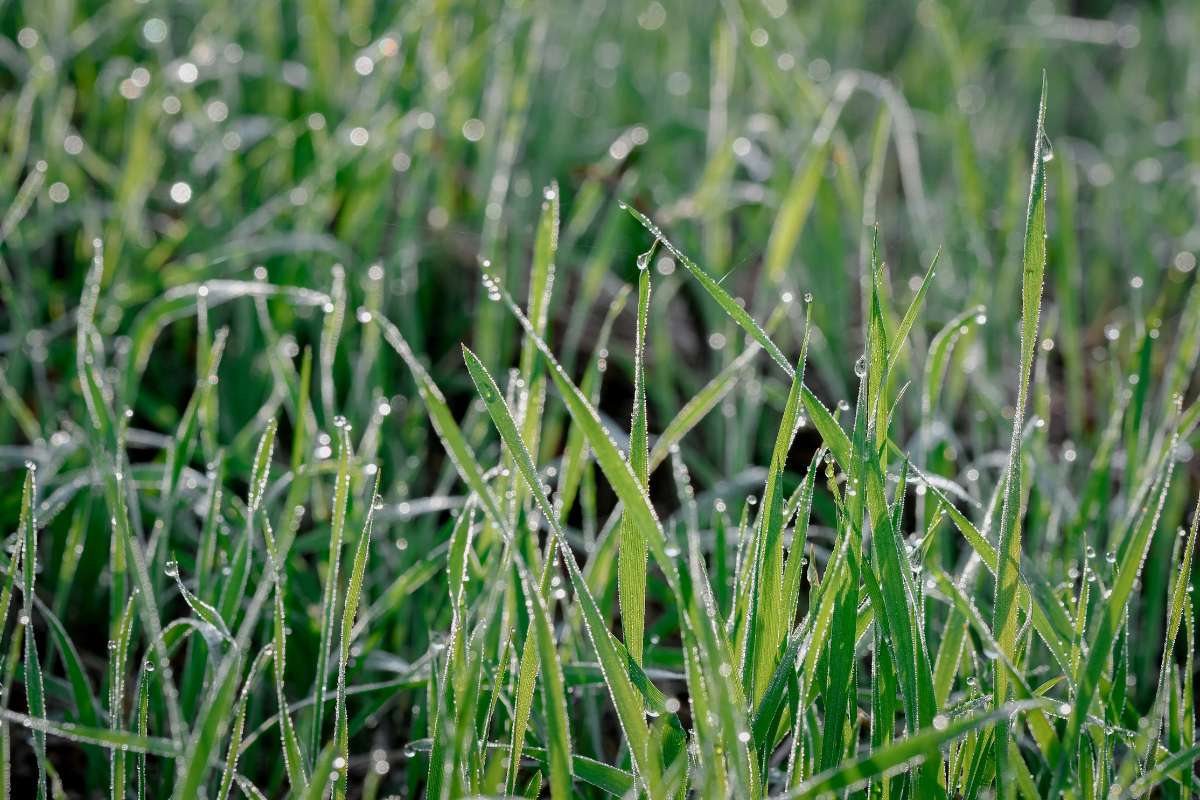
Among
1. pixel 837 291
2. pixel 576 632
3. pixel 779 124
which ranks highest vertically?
pixel 779 124

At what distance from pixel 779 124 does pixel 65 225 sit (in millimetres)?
980

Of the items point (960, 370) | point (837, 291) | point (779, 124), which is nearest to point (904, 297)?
point (837, 291)

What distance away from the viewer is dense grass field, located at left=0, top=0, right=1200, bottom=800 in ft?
1.95

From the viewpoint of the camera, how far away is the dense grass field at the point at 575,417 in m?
0.59

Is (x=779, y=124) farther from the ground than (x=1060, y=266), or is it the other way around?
(x=779, y=124)

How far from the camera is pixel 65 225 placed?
1.24 m

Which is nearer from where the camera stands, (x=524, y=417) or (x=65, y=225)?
(x=524, y=417)

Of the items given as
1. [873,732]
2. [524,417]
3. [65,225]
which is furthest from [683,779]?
[65,225]

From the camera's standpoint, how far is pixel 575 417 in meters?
0.55

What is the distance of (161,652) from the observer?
1.92ft

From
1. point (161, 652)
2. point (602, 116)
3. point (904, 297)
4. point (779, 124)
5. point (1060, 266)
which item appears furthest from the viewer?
point (779, 124)

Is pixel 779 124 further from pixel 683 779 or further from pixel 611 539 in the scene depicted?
pixel 683 779

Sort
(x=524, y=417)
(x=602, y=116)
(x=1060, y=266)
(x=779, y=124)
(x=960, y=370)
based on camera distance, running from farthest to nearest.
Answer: (x=779, y=124) → (x=602, y=116) → (x=1060, y=266) → (x=960, y=370) → (x=524, y=417)

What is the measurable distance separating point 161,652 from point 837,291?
840mm
